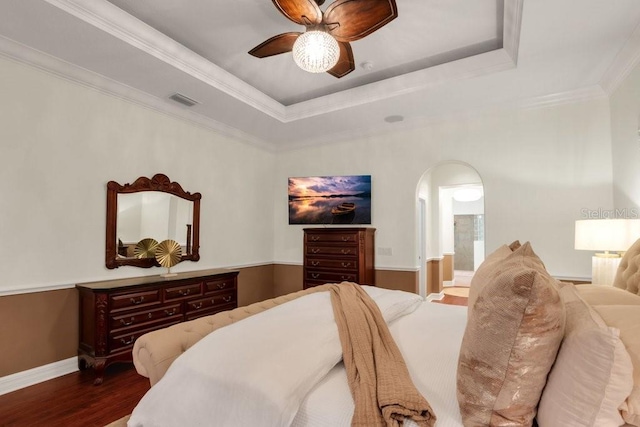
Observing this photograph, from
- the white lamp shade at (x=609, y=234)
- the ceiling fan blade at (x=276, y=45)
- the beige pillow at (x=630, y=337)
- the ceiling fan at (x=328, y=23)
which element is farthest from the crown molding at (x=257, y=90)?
the beige pillow at (x=630, y=337)

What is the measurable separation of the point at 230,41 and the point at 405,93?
6.11 ft


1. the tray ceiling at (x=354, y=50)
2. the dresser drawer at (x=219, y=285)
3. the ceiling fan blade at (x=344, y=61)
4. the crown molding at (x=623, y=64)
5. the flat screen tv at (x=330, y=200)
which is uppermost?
the tray ceiling at (x=354, y=50)

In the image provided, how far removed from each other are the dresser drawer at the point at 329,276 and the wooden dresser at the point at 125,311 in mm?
1556

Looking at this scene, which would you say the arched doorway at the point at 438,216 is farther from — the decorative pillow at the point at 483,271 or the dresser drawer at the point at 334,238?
the decorative pillow at the point at 483,271

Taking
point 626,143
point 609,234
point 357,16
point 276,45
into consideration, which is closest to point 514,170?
point 626,143

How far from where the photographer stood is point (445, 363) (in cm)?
148

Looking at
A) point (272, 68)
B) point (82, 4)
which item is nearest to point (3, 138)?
point (82, 4)

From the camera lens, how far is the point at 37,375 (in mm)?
2814

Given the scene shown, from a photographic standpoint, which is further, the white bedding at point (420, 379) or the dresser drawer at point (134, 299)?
the dresser drawer at point (134, 299)

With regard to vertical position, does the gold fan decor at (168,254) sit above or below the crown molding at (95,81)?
below

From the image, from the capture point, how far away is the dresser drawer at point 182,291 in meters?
3.40

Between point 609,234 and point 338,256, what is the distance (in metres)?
2.81

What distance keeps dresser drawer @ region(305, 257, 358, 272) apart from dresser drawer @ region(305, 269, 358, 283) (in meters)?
0.07

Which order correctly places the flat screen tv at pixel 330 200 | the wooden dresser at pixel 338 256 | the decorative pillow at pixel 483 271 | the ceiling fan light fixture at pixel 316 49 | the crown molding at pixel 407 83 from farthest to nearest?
the flat screen tv at pixel 330 200 < the wooden dresser at pixel 338 256 < the crown molding at pixel 407 83 < the ceiling fan light fixture at pixel 316 49 < the decorative pillow at pixel 483 271
